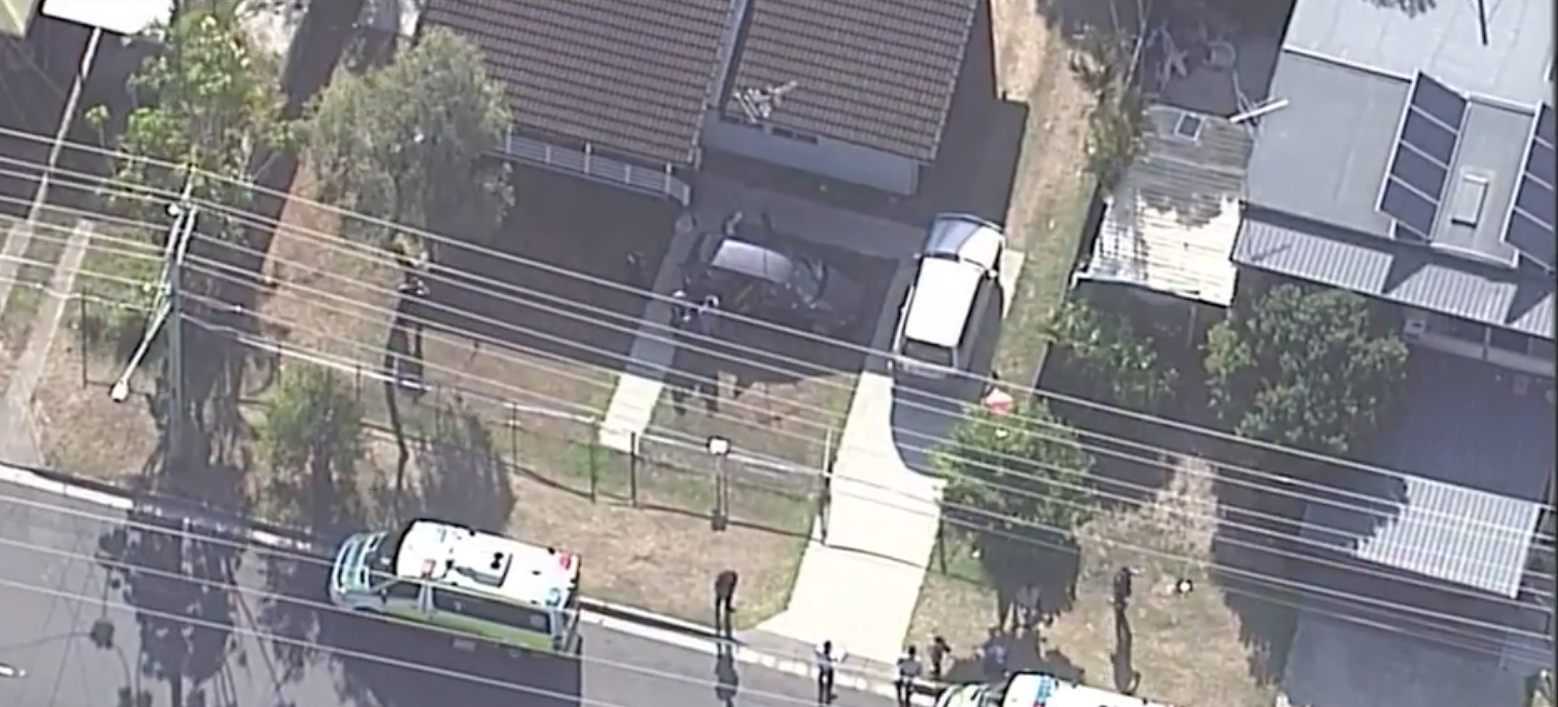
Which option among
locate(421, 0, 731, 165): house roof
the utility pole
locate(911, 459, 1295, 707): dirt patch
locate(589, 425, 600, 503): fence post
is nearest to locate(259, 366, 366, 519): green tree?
the utility pole

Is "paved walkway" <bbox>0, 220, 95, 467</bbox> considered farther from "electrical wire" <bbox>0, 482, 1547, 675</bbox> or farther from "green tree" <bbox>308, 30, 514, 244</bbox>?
"green tree" <bbox>308, 30, 514, 244</bbox>

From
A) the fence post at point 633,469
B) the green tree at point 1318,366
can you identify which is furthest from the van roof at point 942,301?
the fence post at point 633,469

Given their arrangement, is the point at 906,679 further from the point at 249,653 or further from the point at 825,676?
the point at 249,653

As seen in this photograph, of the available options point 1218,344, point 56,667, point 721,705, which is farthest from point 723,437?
point 56,667

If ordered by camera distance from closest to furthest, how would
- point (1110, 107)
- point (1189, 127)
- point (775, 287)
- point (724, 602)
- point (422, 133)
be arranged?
1. point (422, 133)
2. point (724, 602)
3. point (775, 287)
4. point (1189, 127)
5. point (1110, 107)

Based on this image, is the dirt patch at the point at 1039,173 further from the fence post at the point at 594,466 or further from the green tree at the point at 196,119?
the green tree at the point at 196,119

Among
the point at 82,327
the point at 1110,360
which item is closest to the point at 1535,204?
the point at 1110,360

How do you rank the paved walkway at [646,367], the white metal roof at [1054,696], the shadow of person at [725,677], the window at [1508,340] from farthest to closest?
1. the paved walkway at [646,367]
2. the window at [1508,340]
3. the shadow of person at [725,677]
4. the white metal roof at [1054,696]
